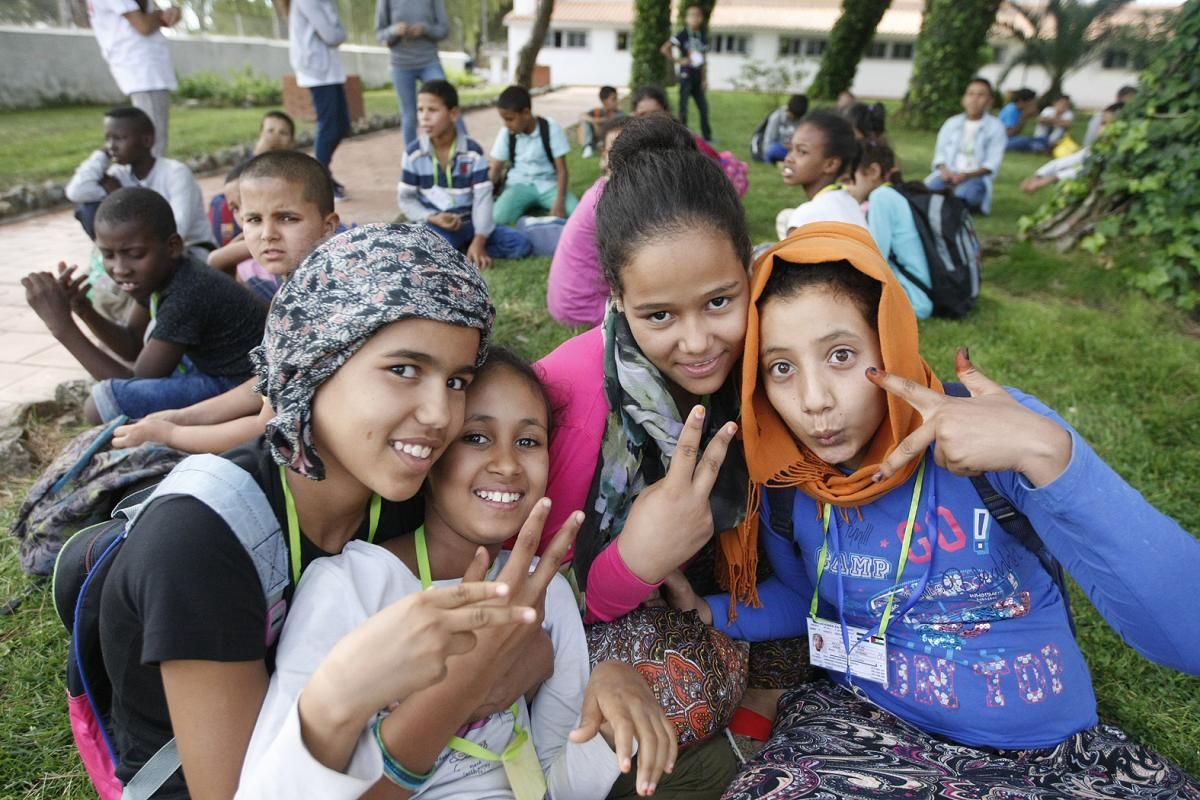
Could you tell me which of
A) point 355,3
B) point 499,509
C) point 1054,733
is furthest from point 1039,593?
point 355,3

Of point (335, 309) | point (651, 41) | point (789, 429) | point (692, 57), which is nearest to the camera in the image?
point (335, 309)

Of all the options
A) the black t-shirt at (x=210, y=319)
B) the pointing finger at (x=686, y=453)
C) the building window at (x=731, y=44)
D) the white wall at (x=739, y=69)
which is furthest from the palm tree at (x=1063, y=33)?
the pointing finger at (x=686, y=453)

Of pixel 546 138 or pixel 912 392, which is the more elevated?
pixel 912 392

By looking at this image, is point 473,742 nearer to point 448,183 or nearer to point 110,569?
point 110,569

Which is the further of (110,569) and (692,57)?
(692,57)

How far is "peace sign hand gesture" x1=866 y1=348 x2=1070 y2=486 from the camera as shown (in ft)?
4.56

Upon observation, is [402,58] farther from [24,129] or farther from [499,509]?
[24,129]

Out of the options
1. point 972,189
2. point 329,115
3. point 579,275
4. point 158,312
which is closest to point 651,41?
point 972,189

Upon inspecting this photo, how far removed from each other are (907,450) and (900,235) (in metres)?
3.85

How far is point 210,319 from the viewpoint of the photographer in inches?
126

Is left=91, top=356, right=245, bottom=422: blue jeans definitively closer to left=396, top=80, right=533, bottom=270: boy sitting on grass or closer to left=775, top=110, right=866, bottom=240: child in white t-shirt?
left=396, top=80, right=533, bottom=270: boy sitting on grass

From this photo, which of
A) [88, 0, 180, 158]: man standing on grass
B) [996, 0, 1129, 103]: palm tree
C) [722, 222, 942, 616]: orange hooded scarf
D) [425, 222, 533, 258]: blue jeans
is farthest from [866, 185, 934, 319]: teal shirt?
[996, 0, 1129, 103]: palm tree

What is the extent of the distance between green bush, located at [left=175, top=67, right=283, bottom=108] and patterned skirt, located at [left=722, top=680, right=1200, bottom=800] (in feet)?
55.7

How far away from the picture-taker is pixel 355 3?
93.4 feet
